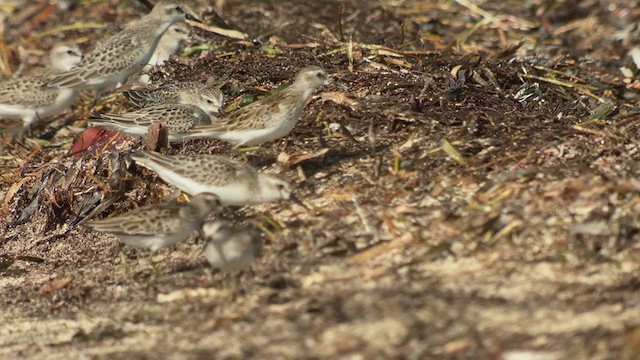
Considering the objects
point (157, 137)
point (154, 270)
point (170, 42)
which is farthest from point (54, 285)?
point (170, 42)

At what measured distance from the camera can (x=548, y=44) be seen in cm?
1230

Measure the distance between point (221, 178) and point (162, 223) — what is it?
1.90 feet

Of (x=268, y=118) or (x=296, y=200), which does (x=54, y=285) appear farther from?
(x=268, y=118)

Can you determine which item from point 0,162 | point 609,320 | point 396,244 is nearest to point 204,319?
point 396,244

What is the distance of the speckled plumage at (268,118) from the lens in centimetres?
775

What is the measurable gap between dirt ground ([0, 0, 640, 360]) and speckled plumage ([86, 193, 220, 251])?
227 mm

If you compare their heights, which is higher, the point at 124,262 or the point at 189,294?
the point at 189,294

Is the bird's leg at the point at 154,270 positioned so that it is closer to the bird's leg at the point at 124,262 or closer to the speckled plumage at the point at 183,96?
the bird's leg at the point at 124,262

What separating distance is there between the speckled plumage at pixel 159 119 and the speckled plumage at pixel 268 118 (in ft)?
1.30

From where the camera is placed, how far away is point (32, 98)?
35.1ft

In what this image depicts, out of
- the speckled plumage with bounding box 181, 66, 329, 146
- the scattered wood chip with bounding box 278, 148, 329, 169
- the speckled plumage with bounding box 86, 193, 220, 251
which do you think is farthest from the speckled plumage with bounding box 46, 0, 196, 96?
the speckled plumage with bounding box 86, 193, 220, 251

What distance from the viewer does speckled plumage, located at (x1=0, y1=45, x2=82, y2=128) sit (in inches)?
418

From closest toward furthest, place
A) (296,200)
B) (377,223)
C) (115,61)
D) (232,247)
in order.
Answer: (232,247) < (377,223) < (296,200) < (115,61)

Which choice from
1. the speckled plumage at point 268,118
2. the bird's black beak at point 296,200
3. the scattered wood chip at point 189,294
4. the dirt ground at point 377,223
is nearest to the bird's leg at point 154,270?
the dirt ground at point 377,223
